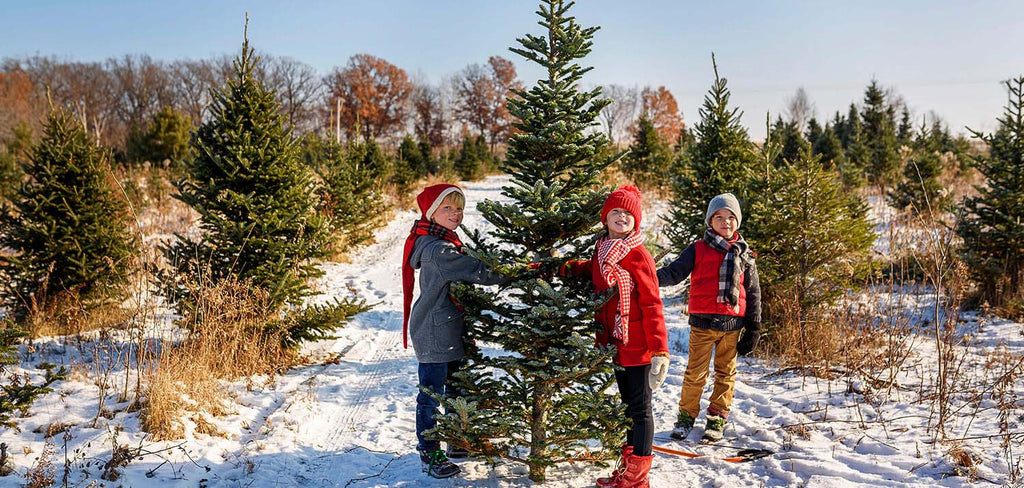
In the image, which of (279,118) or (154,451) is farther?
(279,118)

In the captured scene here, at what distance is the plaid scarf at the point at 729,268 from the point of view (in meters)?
4.30

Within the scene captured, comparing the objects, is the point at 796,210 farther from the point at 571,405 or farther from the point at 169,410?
the point at 169,410

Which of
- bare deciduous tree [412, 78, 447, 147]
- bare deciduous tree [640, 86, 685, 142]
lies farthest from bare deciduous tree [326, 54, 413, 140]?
bare deciduous tree [640, 86, 685, 142]

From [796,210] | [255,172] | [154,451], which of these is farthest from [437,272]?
[796,210]

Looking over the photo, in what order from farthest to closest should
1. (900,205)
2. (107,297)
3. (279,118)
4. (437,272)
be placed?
(900,205) → (107,297) → (279,118) → (437,272)

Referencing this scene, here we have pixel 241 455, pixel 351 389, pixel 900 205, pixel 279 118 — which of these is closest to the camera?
pixel 241 455

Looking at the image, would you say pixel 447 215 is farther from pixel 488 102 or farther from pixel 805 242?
pixel 488 102

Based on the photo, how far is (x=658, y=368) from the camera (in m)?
3.27

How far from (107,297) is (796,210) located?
351 inches

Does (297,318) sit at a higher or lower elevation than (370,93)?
lower

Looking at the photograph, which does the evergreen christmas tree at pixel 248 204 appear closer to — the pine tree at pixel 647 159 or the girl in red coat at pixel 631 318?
the girl in red coat at pixel 631 318

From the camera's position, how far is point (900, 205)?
50.0 feet

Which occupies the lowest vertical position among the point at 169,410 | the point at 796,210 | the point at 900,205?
the point at 169,410

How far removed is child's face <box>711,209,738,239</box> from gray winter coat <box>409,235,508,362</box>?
204 cm
